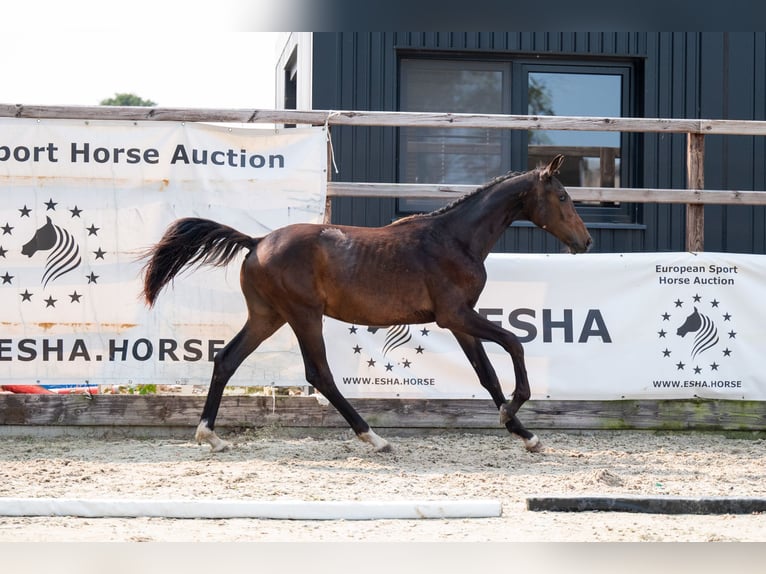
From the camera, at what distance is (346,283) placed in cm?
581

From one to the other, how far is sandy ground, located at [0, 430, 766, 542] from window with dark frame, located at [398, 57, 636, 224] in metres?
3.27

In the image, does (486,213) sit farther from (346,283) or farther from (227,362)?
(227,362)

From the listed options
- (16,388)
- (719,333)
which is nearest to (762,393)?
(719,333)

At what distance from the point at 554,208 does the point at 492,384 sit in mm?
1300

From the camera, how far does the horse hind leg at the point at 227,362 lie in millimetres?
5844

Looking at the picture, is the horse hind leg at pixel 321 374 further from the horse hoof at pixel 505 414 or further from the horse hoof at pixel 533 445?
the horse hoof at pixel 533 445

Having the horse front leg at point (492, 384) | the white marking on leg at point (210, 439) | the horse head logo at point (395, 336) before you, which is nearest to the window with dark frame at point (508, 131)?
the horse head logo at point (395, 336)

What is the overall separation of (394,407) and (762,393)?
9.31 ft

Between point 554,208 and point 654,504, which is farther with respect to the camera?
point 554,208

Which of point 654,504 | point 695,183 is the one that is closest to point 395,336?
point 695,183

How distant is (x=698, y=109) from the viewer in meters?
8.98

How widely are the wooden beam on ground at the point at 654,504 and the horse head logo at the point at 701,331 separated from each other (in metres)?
2.84

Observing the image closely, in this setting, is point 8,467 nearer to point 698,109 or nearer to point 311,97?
point 311,97

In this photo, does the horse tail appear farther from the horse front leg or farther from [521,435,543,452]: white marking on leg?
[521,435,543,452]: white marking on leg
